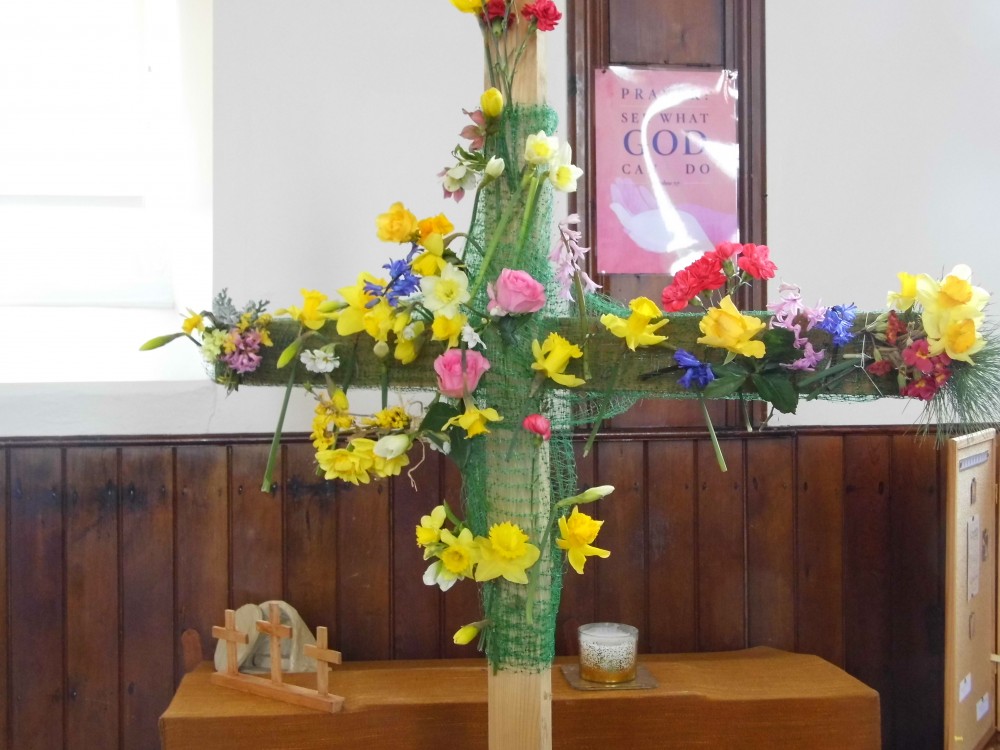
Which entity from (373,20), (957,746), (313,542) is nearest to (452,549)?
(313,542)

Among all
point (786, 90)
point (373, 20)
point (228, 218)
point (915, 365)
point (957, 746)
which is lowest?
point (957, 746)

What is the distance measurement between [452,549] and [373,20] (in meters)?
1.20

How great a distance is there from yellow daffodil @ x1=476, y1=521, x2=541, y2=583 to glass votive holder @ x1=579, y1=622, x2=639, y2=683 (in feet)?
1.98

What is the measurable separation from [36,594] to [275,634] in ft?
1.82

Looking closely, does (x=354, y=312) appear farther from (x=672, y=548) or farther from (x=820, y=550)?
(x=820, y=550)

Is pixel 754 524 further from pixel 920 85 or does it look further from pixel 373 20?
pixel 373 20

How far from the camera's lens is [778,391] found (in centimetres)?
105

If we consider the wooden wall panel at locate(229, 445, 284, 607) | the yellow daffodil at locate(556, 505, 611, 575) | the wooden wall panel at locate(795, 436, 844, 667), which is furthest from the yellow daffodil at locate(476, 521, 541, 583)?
the wooden wall panel at locate(795, 436, 844, 667)

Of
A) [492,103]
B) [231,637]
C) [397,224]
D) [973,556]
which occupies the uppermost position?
[492,103]

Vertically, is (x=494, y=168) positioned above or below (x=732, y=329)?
above

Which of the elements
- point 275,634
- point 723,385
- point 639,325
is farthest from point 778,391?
point 275,634

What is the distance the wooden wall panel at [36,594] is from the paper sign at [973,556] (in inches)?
62.8

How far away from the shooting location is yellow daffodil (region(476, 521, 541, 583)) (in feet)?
3.37

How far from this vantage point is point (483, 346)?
1.05 m
